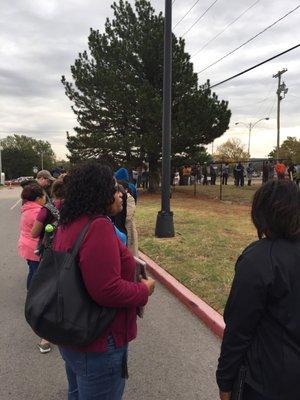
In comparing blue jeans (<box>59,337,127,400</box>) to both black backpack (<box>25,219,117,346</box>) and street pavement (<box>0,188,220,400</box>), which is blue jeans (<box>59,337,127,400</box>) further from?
street pavement (<box>0,188,220,400</box>)

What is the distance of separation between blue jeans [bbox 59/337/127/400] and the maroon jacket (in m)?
0.04

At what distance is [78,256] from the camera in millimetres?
2127

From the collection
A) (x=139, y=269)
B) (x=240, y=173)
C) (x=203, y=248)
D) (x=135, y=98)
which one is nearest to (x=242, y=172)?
(x=240, y=173)

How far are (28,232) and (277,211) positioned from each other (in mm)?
4096

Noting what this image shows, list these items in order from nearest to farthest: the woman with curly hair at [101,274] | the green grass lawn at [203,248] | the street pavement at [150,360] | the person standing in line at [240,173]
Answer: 1. the woman with curly hair at [101,274]
2. the street pavement at [150,360]
3. the green grass lawn at [203,248]
4. the person standing in line at [240,173]

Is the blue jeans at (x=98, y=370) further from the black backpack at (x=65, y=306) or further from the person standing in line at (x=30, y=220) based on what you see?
the person standing in line at (x=30, y=220)

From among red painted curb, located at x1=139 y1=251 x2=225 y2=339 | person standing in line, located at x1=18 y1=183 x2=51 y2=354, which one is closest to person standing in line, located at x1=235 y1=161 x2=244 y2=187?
red painted curb, located at x1=139 y1=251 x2=225 y2=339

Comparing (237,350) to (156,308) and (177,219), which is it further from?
(177,219)

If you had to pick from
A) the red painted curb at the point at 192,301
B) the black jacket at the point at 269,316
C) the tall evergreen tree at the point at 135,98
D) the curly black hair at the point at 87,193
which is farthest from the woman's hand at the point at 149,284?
the tall evergreen tree at the point at 135,98

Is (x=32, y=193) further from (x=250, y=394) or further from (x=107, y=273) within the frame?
(x=250, y=394)

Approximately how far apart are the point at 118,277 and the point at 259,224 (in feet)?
2.27

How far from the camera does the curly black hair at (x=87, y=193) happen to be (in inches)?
89.8

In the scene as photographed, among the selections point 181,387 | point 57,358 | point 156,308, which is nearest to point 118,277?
point 181,387

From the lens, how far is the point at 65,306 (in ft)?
6.84
